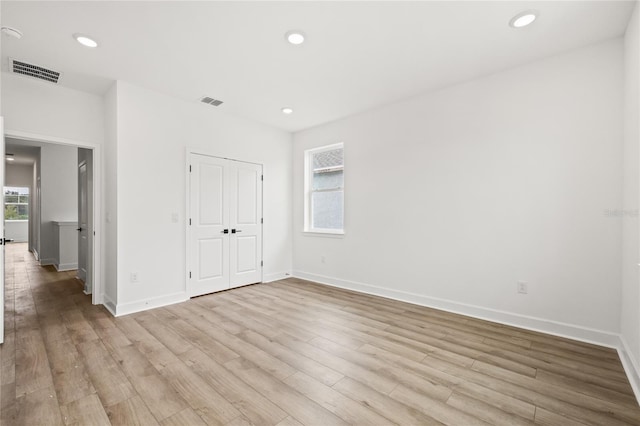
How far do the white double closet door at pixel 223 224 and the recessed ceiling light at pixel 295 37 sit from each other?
2.32 m

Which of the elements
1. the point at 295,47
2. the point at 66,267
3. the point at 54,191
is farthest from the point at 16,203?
the point at 295,47

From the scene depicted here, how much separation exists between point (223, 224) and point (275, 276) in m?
1.43

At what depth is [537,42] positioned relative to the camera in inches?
105

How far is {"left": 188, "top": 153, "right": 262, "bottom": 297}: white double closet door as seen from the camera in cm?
419

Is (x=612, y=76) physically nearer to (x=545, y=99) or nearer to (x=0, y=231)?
(x=545, y=99)

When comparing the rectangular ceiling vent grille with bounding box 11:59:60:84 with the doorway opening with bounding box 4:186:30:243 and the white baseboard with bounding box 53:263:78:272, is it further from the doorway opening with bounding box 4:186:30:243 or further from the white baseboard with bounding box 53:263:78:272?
the doorway opening with bounding box 4:186:30:243

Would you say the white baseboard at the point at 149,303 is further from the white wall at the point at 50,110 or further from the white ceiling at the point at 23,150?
the white ceiling at the point at 23,150

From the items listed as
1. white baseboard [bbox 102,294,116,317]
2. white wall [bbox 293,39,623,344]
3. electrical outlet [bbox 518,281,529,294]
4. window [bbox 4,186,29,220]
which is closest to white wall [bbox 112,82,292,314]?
white baseboard [bbox 102,294,116,317]

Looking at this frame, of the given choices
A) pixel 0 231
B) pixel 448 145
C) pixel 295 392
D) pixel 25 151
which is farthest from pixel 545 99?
pixel 25 151

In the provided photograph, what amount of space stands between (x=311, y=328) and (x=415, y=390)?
4.31 ft

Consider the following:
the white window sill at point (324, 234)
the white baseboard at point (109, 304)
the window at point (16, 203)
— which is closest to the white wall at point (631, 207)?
the white window sill at point (324, 234)

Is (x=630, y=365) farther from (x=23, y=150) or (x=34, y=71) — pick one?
(x=23, y=150)

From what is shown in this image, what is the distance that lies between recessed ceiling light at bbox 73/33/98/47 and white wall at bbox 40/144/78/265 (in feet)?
17.9

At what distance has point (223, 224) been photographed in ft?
14.9
